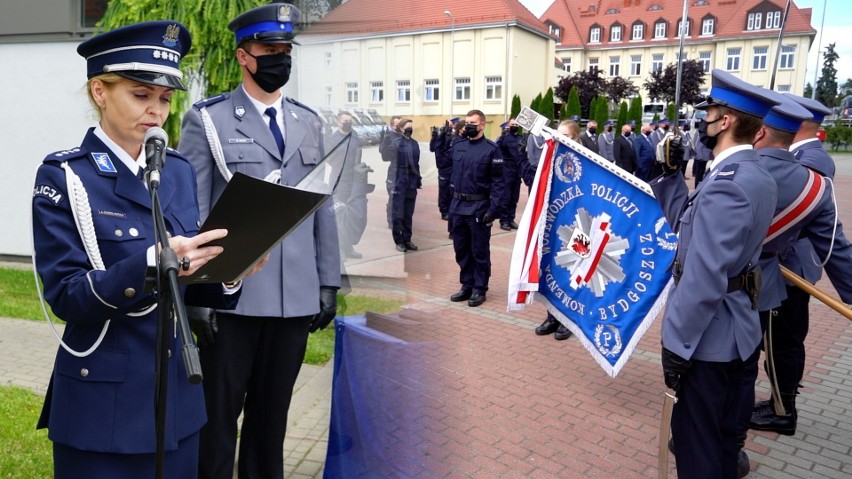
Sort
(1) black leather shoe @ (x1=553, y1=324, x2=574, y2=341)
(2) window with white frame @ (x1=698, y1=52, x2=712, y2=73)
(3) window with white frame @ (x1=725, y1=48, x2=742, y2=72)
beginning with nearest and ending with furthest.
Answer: (1) black leather shoe @ (x1=553, y1=324, x2=574, y2=341) → (3) window with white frame @ (x1=725, y1=48, x2=742, y2=72) → (2) window with white frame @ (x1=698, y1=52, x2=712, y2=73)

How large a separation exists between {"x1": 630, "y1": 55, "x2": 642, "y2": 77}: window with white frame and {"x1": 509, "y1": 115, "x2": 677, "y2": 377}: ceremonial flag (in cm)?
5793

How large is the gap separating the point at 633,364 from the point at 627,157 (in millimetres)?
10643

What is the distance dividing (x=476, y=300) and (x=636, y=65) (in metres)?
56.0

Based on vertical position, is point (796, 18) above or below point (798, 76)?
above

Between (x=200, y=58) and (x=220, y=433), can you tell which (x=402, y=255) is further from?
(x=200, y=58)

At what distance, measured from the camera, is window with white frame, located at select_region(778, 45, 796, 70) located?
50.3 m

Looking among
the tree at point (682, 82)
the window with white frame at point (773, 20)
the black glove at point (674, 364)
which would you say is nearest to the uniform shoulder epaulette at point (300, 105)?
the black glove at point (674, 364)

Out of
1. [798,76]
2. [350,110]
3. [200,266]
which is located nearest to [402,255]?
[350,110]

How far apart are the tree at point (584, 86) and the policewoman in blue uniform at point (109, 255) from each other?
49300mm

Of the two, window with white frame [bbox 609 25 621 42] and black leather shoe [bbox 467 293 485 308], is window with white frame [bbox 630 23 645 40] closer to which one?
window with white frame [bbox 609 25 621 42]

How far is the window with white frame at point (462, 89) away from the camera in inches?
82.5

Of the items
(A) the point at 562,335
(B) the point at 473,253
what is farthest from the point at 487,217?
(A) the point at 562,335

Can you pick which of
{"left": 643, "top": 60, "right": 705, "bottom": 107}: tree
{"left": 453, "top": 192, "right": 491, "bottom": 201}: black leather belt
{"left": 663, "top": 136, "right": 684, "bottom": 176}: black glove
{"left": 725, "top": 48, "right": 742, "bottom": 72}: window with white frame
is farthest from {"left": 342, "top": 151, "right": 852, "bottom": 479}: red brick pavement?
{"left": 725, "top": 48, "right": 742, "bottom": 72}: window with white frame

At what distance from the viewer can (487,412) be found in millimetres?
4504
